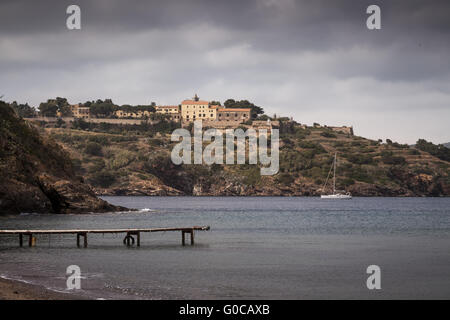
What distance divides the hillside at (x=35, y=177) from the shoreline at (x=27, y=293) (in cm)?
5264

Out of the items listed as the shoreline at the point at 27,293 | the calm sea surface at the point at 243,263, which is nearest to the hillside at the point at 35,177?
the calm sea surface at the point at 243,263

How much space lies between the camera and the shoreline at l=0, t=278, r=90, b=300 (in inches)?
1028

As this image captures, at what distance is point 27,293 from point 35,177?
61.5 metres

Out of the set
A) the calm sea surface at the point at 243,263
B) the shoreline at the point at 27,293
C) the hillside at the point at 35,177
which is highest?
the hillside at the point at 35,177

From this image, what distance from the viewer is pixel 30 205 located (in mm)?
85375

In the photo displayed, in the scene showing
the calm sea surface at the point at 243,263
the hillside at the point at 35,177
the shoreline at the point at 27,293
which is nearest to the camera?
the shoreline at the point at 27,293

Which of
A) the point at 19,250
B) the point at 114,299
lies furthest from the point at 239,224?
the point at 114,299

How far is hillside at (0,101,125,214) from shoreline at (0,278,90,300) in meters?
52.6

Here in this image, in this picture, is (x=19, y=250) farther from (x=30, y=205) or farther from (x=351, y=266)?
(x=30, y=205)

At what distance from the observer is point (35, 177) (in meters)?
86.2

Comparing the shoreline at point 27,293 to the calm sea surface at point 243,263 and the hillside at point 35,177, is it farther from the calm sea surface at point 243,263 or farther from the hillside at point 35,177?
the hillside at point 35,177

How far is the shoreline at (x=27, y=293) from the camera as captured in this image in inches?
1028

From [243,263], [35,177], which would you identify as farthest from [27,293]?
[35,177]
